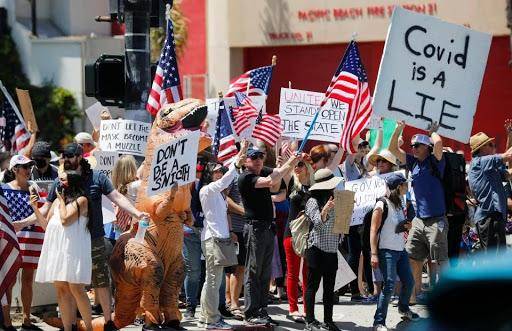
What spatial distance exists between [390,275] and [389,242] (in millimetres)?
310

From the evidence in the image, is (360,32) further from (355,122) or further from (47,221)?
(47,221)

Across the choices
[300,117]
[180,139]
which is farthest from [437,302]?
[300,117]

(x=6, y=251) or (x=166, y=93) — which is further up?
(x=166, y=93)

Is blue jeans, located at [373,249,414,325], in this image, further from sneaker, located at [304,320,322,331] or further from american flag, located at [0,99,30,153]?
american flag, located at [0,99,30,153]

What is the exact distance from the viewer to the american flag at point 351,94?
1316 cm

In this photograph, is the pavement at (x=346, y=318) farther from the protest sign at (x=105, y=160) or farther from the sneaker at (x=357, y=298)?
the protest sign at (x=105, y=160)

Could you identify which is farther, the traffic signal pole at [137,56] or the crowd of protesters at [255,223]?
the traffic signal pole at [137,56]

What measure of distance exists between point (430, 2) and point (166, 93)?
15.3m

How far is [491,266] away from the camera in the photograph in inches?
151

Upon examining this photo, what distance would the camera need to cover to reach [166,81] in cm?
1301

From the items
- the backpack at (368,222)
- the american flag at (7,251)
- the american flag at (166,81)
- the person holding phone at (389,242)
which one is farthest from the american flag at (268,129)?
the american flag at (7,251)

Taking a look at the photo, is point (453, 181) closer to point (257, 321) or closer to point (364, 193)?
point (364, 193)

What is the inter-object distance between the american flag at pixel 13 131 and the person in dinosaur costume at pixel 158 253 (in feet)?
14.4

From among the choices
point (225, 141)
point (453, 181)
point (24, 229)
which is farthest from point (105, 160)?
point (453, 181)
